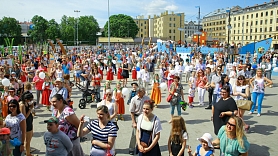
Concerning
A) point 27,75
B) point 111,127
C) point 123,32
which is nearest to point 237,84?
point 111,127

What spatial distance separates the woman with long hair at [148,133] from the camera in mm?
4172

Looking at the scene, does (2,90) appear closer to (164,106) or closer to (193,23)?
(164,106)

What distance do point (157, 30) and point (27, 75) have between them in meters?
118

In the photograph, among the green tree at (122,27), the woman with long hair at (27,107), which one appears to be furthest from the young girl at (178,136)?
the green tree at (122,27)

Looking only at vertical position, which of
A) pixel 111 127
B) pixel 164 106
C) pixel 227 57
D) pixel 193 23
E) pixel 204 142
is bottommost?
pixel 164 106

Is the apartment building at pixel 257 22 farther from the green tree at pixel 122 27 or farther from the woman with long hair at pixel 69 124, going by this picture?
the woman with long hair at pixel 69 124

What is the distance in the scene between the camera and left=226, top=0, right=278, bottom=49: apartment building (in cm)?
7869

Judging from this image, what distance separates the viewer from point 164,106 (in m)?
11.0

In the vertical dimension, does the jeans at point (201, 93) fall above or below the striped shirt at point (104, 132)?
below

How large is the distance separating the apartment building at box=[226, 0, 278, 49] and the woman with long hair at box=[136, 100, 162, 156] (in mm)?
76945

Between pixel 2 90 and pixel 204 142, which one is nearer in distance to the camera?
pixel 204 142

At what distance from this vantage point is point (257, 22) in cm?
8644

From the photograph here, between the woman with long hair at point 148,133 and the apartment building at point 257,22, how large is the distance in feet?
252

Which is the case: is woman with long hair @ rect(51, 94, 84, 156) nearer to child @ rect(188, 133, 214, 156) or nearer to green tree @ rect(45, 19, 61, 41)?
child @ rect(188, 133, 214, 156)
